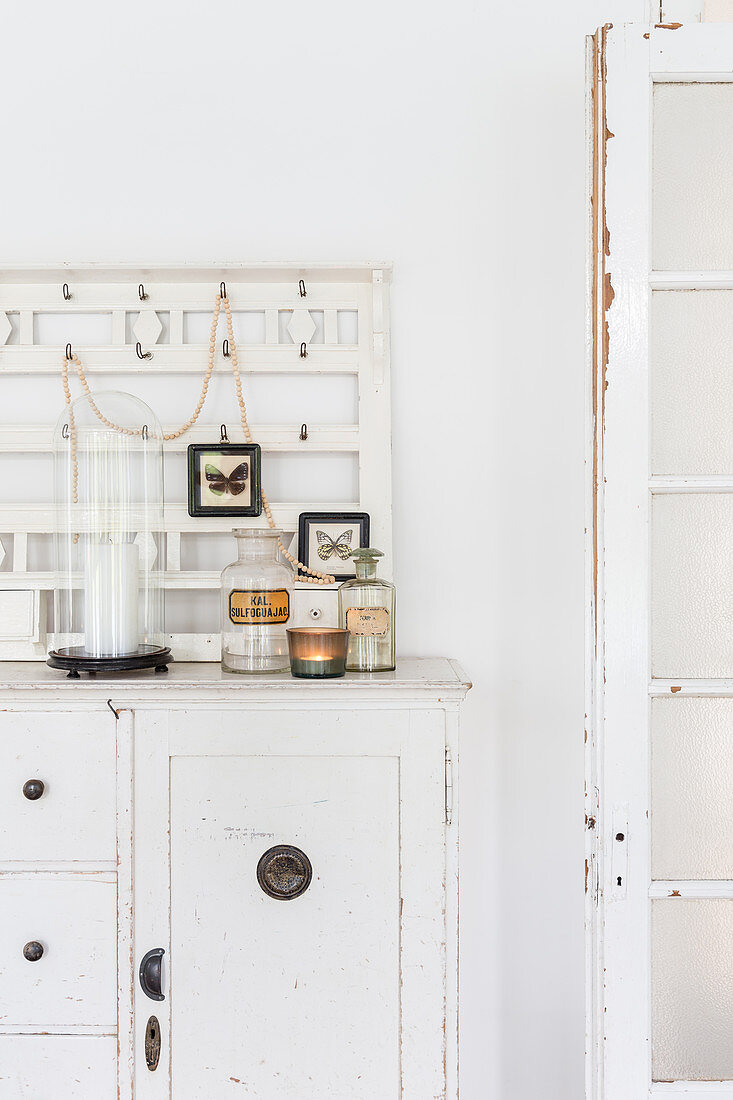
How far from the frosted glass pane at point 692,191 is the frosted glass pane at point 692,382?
6 cm

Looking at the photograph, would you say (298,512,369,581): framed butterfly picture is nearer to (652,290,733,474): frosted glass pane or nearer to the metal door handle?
(652,290,733,474): frosted glass pane

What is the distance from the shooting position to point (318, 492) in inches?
66.0

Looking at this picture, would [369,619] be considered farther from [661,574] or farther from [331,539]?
[661,574]

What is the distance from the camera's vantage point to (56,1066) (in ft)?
Answer: 4.30

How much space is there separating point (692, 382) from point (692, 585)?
1.13ft

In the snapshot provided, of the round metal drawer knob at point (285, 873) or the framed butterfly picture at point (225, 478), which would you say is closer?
the round metal drawer knob at point (285, 873)

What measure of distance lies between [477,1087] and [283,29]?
2080 millimetres

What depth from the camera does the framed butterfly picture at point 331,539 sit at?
160 cm

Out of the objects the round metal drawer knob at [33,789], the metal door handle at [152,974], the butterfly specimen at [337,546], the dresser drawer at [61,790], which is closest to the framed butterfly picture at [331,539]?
the butterfly specimen at [337,546]

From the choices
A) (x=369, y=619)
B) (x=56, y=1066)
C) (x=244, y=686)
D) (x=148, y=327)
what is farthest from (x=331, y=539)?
(x=56, y=1066)

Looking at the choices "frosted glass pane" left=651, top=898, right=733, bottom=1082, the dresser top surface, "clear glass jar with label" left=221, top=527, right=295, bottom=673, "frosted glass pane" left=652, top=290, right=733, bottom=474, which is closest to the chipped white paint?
"clear glass jar with label" left=221, top=527, right=295, bottom=673

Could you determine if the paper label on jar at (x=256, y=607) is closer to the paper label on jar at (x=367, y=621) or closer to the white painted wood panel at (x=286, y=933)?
the paper label on jar at (x=367, y=621)

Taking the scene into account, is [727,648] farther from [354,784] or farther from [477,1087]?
[477,1087]

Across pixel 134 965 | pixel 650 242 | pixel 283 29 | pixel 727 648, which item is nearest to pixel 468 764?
pixel 727 648
